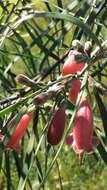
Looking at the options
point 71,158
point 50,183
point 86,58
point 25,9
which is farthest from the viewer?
point 71,158

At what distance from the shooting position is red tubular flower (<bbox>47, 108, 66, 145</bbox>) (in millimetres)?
526

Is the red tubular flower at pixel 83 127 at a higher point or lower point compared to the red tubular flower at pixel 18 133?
lower

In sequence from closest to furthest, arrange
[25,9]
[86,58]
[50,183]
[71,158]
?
1. [86,58]
2. [25,9]
3. [50,183]
4. [71,158]

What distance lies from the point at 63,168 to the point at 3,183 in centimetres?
54

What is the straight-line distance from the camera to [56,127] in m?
0.53

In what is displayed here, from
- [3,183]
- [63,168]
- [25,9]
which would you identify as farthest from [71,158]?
[25,9]

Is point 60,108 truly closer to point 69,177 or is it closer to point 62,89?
point 62,89

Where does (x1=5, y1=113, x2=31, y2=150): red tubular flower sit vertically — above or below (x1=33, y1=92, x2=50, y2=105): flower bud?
below

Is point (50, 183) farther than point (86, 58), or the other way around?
point (50, 183)

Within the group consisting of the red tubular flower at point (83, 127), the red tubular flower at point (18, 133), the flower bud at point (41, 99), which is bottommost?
the red tubular flower at point (83, 127)

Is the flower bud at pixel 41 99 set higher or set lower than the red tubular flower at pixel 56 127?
higher

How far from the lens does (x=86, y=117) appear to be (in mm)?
526

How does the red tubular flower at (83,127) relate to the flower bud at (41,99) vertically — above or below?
below

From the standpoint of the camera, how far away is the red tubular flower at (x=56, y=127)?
526 millimetres
